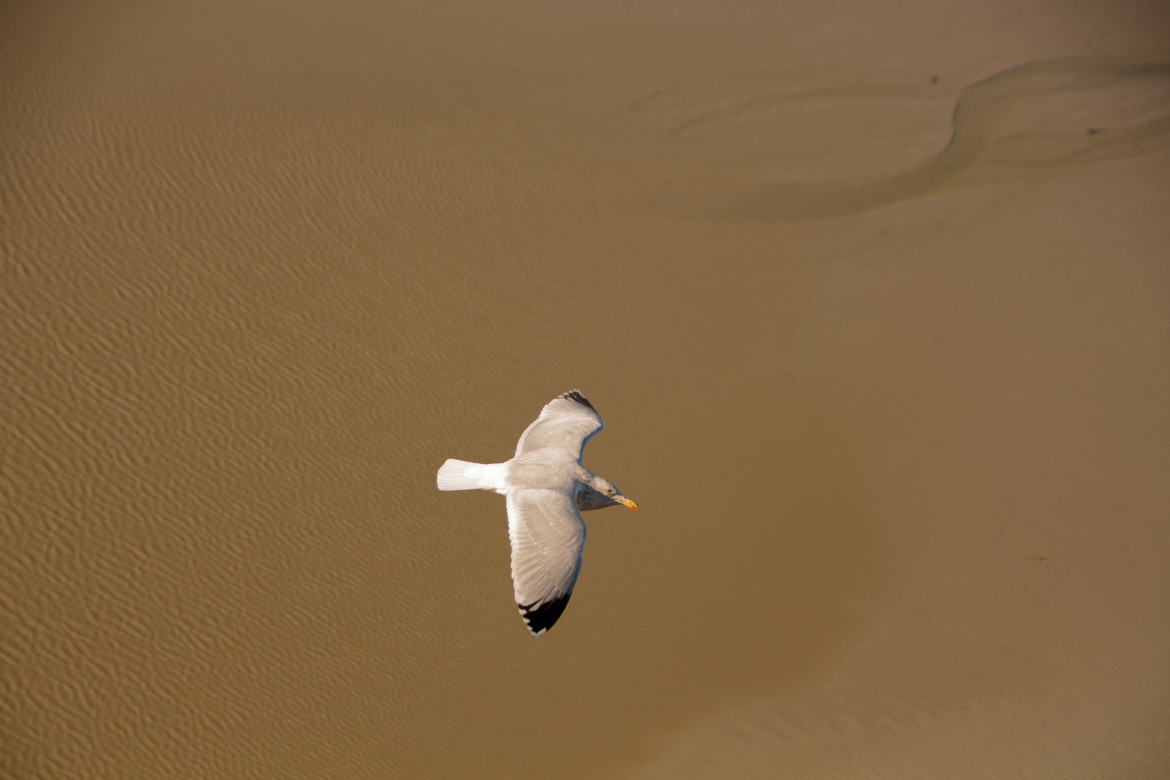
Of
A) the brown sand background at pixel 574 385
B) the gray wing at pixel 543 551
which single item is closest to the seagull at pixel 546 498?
the gray wing at pixel 543 551

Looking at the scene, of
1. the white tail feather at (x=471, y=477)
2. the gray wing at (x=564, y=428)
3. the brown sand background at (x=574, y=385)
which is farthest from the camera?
the brown sand background at (x=574, y=385)

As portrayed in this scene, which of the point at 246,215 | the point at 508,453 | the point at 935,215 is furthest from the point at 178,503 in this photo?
the point at 935,215

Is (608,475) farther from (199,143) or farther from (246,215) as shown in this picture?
(199,143)

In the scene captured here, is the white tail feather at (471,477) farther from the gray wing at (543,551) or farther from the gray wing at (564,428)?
the gray wing at (564,428)

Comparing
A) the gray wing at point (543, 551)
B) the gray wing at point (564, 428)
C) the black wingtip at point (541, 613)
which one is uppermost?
the gray wing at point (564, 428)

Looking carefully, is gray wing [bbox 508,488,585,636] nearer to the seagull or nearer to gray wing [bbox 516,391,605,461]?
the seagull
